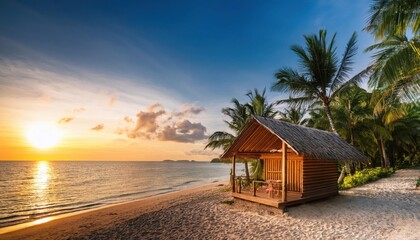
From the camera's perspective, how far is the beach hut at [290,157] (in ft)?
31.2

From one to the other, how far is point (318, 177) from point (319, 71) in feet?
22.0

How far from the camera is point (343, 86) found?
14539mm

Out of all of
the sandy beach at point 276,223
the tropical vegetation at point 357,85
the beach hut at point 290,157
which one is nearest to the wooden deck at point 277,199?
the beach hut at point 290,157

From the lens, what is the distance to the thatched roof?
934 cm

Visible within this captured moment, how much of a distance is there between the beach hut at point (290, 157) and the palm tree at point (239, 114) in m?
5.08

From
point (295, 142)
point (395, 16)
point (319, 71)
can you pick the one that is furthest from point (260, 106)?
point (395, 16)

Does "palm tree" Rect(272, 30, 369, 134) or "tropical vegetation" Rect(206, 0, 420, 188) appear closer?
"tropical vegetation" Rect(206, 0, 420, 188)

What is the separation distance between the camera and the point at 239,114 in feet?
61.0

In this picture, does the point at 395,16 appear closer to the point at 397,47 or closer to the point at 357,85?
the point at 397,47

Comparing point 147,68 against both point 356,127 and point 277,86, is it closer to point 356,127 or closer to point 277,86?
point 277,86

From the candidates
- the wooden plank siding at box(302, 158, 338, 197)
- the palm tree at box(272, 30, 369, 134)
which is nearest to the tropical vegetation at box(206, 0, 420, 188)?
the palm tree at box(272, 30, 369, 134)

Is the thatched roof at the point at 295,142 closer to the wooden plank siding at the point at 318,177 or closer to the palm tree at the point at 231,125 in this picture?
the wooden plank siding at the point at 318,177

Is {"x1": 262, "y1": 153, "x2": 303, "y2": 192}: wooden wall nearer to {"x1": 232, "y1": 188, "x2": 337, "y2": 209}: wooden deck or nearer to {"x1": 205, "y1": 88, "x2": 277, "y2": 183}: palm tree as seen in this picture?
{"x1": 232, "y1": 188, "x2": 337, "y2": 209}: wooden deck

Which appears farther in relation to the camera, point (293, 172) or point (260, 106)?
point (260, 106)
